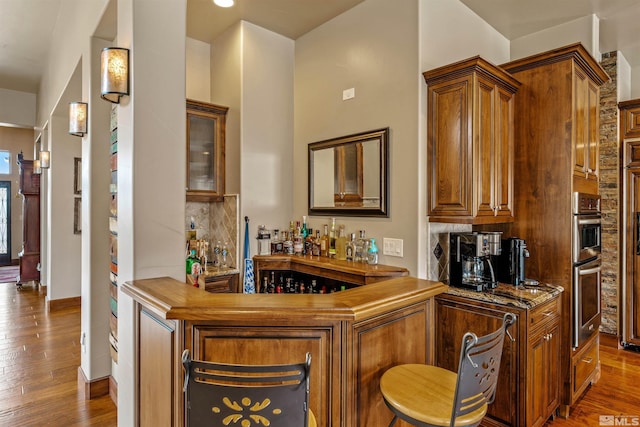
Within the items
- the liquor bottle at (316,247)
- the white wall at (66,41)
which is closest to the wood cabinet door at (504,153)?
the liquor bottle at (316,247)

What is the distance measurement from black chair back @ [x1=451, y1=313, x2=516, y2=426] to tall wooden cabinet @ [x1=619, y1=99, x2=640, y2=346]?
3.38 meters

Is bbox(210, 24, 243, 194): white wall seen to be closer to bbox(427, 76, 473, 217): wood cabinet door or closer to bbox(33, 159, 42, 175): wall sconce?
bbox(427, 76, 473, 217): wood cabinet door

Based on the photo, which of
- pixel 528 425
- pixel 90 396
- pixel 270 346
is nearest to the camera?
pixel 270 346

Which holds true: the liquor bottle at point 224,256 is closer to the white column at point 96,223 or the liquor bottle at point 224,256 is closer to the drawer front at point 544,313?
the white column at point 96,223

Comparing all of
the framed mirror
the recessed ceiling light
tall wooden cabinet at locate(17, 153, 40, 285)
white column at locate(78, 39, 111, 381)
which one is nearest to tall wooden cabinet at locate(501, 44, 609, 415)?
the framed mirror

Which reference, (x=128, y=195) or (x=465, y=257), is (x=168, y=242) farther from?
(x=465, y=257)

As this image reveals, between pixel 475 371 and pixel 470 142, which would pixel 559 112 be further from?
pixel 475 371

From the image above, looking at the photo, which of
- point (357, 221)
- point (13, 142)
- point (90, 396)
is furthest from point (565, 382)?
point (13, 142)

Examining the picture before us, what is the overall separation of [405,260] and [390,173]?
693 millimetres

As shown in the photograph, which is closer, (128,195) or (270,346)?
(270,346)

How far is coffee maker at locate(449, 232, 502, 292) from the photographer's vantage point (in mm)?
2670

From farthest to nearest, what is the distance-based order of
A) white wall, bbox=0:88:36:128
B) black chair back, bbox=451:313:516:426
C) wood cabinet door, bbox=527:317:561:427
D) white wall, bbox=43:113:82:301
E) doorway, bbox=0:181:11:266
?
doorway, bbox=0:181:11:266 → white wall, bbox=0:88:36:128 → white wall, bbox=43:113:82:301 → wood cabinet door, bbox=527:317:561:427 → black chair back, bbox=451:313:516:426

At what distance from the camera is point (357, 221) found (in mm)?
3301

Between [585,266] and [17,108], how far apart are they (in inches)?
340
